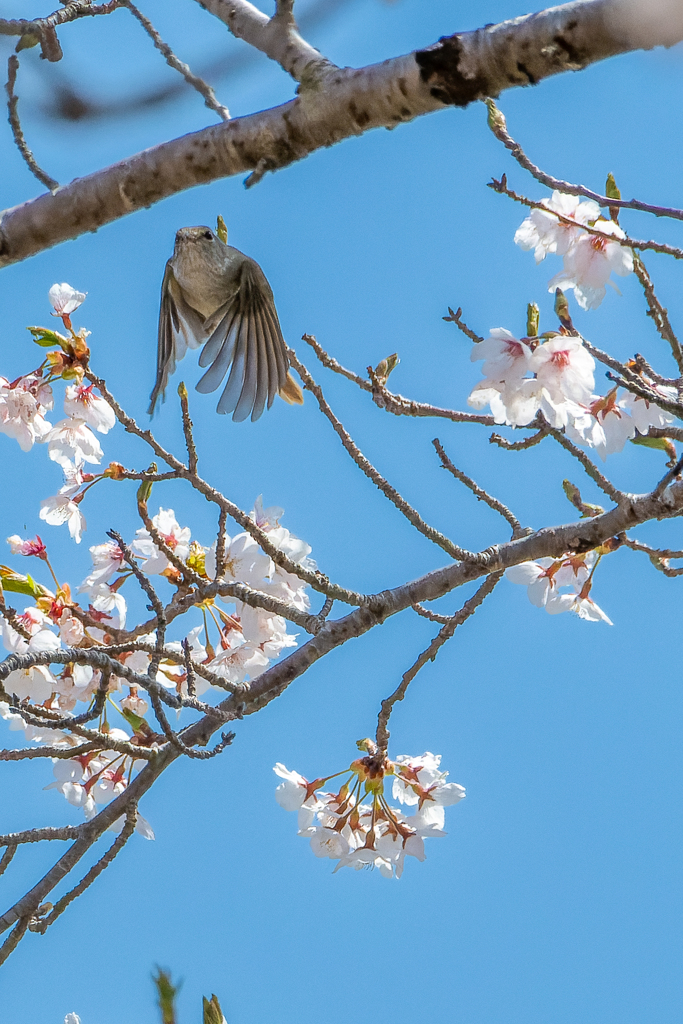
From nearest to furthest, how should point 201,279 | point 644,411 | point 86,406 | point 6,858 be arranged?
point 6,858, point 644,411, point 86,406, point 201,279

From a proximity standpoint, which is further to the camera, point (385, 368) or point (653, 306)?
point (385, 368)

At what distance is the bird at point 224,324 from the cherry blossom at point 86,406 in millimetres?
171

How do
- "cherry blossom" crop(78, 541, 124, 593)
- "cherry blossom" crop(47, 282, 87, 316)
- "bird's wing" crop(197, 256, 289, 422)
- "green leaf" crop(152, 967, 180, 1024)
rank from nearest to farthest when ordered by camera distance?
1. "green leaf" crop(152, 967, 180, 1024)
2. "cherry blossom" crop(47, 282, 87, 316)
3. "bird's wing" crop(197, 256, 289, 422)
4. "cherry blossom" crop(78, 541, 124, 593)

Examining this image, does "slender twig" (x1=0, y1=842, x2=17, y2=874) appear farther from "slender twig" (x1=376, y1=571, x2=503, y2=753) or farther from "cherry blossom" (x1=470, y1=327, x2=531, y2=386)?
"cherry blossom" (x1=470, y1=327, x2=531, y2=386)

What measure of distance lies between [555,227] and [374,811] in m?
1.75

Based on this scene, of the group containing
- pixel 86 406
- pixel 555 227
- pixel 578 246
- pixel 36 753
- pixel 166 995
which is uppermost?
pixel 555 227

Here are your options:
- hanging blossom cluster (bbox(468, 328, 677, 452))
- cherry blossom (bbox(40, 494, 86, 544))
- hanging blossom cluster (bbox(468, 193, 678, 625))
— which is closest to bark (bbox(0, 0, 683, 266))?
hanging blossom cluster (bbox(468, 193, 678, 625))

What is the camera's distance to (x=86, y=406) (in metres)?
3.04

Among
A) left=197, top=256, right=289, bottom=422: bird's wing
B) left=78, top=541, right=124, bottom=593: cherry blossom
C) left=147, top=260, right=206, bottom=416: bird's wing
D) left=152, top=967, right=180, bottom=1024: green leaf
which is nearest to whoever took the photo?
left=152, top=967, right=180, bottom=1024: green leaf

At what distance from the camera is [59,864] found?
2.26m

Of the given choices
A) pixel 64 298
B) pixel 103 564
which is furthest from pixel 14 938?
pixel 64 298

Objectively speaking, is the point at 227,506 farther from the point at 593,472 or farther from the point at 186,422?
the point at 593,472

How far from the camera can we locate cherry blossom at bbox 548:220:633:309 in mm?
2307

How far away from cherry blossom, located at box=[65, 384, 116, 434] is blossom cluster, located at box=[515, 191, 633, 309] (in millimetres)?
1419
